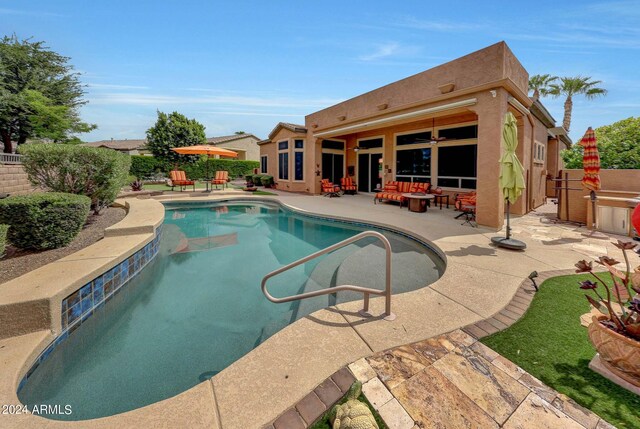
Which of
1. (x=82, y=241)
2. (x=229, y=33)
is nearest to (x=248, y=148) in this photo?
(x=229, y=33)

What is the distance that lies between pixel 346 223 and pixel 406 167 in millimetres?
6240

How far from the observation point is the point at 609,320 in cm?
242

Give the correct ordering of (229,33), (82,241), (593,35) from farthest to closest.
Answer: (229,33), (593,35), (82,241)

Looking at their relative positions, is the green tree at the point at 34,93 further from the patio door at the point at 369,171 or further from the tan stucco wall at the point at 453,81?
the tan stucco wall at the point at 453,81

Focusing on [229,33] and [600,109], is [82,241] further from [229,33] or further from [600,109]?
[600,109]

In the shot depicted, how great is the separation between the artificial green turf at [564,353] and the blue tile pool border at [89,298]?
4794mm

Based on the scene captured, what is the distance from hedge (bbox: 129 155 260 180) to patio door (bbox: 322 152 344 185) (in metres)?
9.91

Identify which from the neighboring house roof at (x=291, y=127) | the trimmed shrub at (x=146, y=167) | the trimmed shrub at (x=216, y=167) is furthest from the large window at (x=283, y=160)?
the trimmed shrub at (x=146, y=167)

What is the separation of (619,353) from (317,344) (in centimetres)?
254

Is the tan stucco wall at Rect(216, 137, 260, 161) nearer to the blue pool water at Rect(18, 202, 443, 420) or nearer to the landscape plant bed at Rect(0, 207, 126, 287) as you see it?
the blue pool water at Rect(18, 202, 443, 420)

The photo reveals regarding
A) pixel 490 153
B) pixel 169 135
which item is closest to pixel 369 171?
pixel 490 153

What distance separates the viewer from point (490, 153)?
7.95 meters

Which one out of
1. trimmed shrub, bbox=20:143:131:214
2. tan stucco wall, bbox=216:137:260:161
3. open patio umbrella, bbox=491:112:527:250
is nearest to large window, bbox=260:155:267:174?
tan stucco wall, bbox=216:137:260:161

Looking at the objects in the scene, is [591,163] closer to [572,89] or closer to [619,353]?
[619,353]
